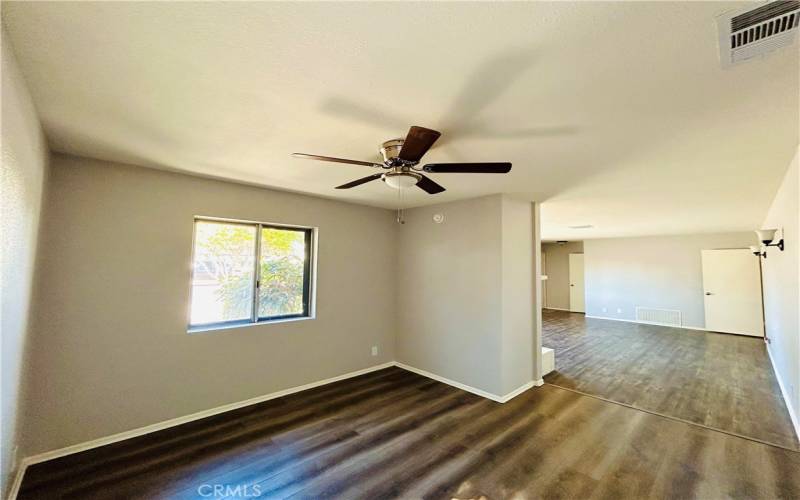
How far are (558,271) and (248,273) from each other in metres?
10.0

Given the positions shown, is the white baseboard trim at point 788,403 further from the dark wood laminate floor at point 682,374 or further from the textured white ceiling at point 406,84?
the textured white ceiling at point 406,84

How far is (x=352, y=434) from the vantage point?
2756 millimetres

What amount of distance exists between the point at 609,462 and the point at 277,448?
2689 mm

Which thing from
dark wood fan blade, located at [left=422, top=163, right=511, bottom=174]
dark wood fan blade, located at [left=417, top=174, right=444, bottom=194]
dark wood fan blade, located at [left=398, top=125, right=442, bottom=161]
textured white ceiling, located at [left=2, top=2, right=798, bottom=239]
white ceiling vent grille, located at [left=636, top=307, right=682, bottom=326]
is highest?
textured white ceiling, located at [left=2, top=2, right=798, bottom=239]

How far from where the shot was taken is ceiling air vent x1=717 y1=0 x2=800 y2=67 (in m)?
1.02

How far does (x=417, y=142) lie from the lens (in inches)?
64.3

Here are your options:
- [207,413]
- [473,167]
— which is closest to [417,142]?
[473,167]

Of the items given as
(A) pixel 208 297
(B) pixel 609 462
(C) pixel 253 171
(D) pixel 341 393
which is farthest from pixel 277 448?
(B) pixel 609 462

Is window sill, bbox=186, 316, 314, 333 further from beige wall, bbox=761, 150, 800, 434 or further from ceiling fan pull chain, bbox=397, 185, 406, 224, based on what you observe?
beige wall, bbox=761, 150, 800, 434

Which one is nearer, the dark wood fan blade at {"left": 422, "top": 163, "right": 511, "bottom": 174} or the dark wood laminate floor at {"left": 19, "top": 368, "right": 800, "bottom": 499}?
the dark wood fan blade at {"left": 422, "top": 163, "right": 511, "bottom": 174}

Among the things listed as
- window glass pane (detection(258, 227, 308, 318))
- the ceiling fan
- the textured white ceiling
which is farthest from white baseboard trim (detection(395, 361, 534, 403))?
the ceiling fan

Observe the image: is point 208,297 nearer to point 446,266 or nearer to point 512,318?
point 446,266

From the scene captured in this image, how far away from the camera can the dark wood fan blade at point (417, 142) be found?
4.99 ft

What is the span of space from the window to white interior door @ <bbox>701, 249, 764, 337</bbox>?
29.9 ft
